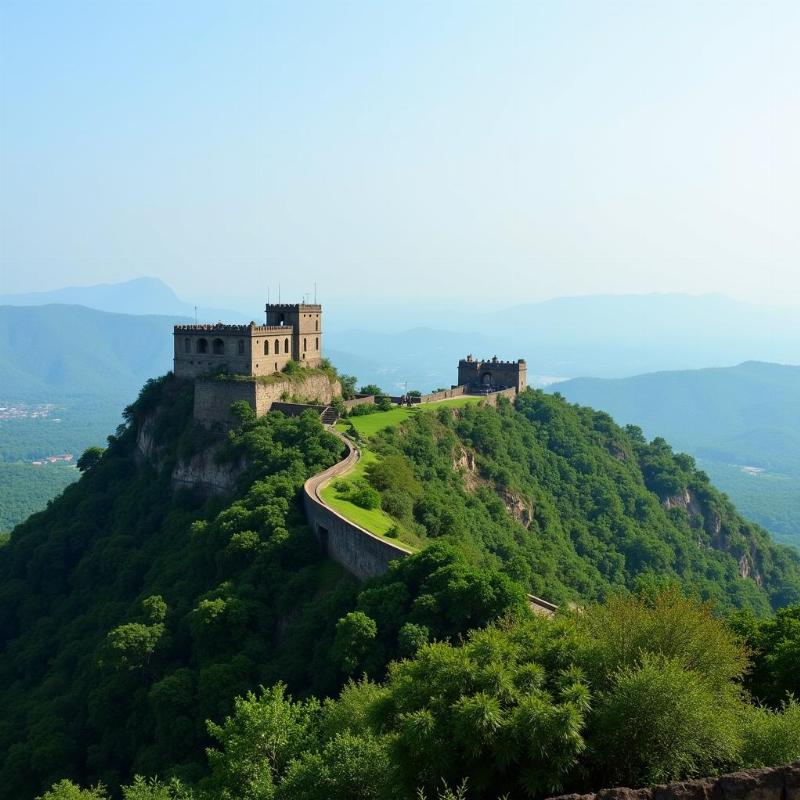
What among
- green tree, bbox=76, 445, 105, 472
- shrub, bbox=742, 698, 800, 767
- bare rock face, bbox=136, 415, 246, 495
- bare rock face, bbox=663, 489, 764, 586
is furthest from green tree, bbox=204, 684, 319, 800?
bare rock face, bbox=663, 489, 764, 586

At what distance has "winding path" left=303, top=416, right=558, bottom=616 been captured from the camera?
125 feet

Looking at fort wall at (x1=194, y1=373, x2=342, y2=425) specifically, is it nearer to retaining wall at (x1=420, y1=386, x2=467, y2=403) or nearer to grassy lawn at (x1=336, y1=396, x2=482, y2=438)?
grassy lawn at (x1=336, y1=396, x2=482, y2=438)

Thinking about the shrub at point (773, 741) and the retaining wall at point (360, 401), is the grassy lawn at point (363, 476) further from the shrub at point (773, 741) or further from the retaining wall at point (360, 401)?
the shrub at point (773, 741)

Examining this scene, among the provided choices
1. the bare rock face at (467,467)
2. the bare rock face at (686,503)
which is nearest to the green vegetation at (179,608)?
the bare rock face at (467,467)

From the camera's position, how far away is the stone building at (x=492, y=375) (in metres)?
86.5

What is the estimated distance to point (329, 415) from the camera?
65312mm

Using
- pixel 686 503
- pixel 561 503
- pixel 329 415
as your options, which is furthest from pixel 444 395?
pixel 686 503

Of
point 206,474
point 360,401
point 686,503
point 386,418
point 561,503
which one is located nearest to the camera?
point 206,474

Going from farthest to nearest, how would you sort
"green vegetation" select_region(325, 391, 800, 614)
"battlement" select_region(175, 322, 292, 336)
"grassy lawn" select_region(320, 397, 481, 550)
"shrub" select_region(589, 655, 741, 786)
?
"battlement" select_region(175, 322, 292, 336) → "green vegetation" select_region(325, 391, 800, 614) → "grassy lawn" select_region(320, 397, 481, 550) → "shrub" select_region(589, 655, 741, 786)

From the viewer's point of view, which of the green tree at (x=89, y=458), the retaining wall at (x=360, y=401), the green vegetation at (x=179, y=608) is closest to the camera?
the green vegetation at (x=179, y=608)

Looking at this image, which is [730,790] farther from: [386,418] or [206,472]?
[386,418]

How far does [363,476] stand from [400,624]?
19.1 m

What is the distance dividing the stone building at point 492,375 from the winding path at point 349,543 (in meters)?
40.0

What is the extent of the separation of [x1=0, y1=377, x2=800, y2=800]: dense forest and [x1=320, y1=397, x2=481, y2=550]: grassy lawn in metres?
1.65
